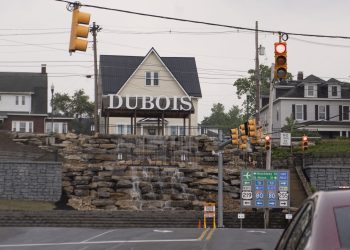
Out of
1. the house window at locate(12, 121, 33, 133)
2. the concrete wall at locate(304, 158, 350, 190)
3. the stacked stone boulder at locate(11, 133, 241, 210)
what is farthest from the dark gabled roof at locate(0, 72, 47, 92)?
the concrete wall at locate(304, 158, 350, 190)

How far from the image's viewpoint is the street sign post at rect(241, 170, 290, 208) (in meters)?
41.6

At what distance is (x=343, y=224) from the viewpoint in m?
4.05

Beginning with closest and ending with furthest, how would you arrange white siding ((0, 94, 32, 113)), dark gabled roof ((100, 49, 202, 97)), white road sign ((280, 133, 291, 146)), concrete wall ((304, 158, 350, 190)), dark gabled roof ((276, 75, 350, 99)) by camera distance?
1. concrete wall ((304, 158, 350, 190))
2. white road sign ((280, 133, 291, 146))
3. dark gabled roof ((100, 49, 202, 97))
4. dark gabled roof ((276, 75, 350, 99))
5. white siding ((0, 94, 32, 113))

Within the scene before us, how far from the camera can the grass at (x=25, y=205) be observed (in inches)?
1743

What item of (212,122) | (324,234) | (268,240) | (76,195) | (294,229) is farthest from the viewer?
(212,122)

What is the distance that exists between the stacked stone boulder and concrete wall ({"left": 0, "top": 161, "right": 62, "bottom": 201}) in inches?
49.7

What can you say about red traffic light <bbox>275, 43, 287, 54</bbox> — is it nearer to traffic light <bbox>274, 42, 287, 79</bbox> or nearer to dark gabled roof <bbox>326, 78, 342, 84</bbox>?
traffic light <bbox>274, 42, 287, 79</bbox>

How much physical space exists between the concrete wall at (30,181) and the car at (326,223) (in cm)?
4542

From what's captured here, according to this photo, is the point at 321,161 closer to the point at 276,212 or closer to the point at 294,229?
the point at 276,212

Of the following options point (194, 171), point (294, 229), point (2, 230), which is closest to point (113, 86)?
point (194, 171)

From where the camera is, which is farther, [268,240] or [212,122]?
[212,122]

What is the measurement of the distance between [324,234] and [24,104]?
2956 inches

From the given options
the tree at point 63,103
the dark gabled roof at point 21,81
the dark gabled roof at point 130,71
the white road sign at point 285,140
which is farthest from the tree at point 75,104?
the white road sign at point 285,140

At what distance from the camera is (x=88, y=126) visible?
9344cm
